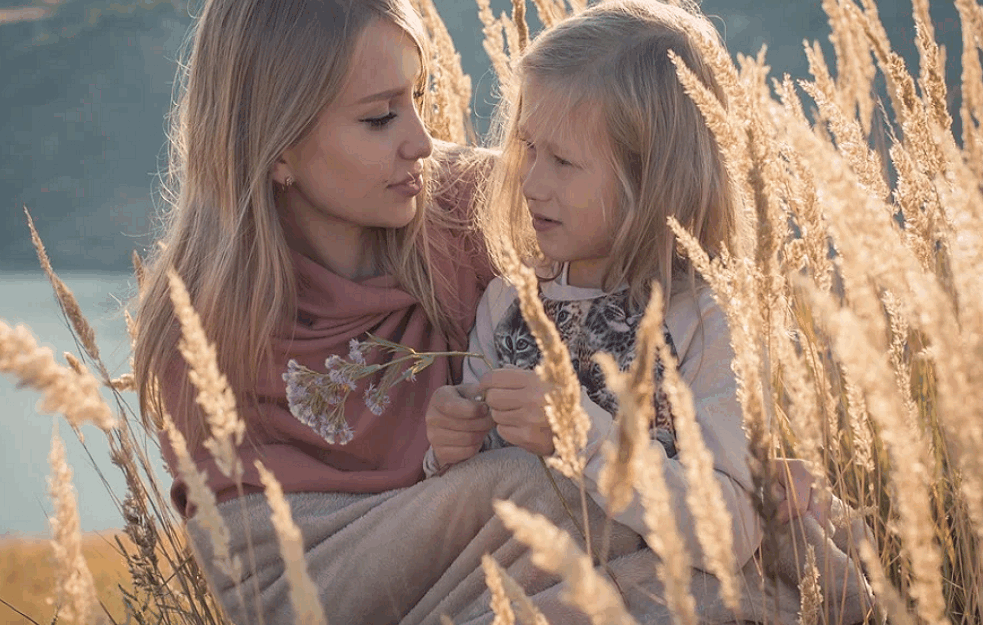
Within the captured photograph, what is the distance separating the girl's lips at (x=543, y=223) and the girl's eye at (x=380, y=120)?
37 cm

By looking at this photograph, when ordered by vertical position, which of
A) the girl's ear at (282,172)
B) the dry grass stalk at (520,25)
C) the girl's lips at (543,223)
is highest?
the dry grass stalk at (520,25)

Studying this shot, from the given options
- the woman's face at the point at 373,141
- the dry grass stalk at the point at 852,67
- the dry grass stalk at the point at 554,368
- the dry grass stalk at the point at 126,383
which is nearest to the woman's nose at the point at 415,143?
the woman's face at the point at 373,141

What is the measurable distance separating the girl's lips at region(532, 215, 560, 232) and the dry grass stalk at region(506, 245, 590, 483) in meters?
0.94

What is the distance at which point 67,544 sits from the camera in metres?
0.88

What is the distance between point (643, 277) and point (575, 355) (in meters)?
0.19

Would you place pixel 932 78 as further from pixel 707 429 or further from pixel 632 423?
pixel 632 423

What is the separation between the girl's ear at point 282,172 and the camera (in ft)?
6.80

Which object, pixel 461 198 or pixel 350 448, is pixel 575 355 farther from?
pixel 461 198

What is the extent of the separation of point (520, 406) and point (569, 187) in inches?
19.8

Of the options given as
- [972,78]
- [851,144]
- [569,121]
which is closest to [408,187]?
[569,121]

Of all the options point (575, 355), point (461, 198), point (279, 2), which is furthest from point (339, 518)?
point (279, 2)

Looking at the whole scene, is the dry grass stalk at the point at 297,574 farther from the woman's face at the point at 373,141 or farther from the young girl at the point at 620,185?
the woman's face at the point at 373,141

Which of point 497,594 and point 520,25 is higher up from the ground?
point 520,25

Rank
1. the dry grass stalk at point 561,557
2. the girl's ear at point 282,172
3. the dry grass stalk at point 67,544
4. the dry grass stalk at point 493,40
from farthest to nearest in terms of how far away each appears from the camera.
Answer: the dry grass stalk at point 493,40, the girl's ear at point 282,172, the dry grass stalk at point 67,544, the dry grass stalk at point 561,557
